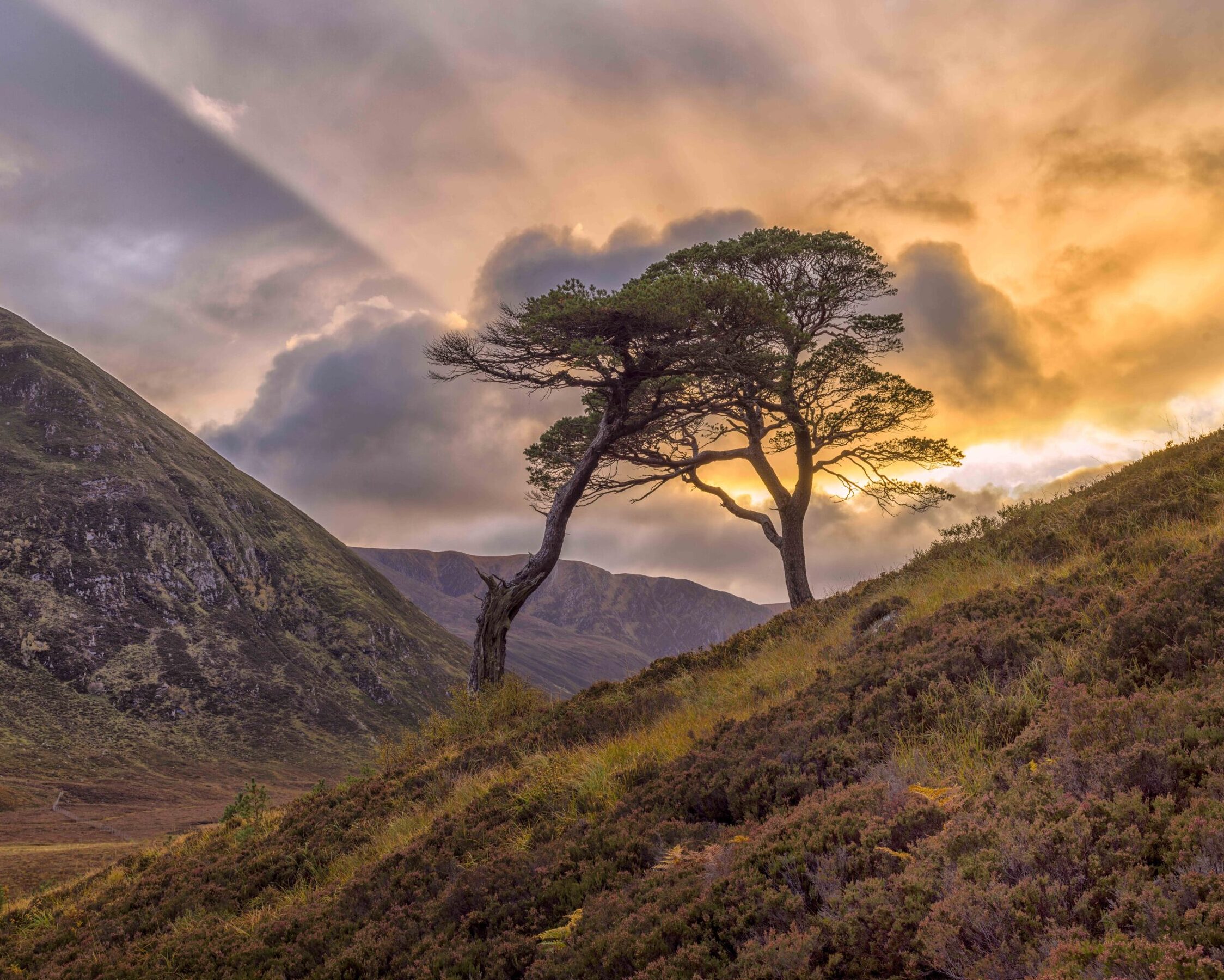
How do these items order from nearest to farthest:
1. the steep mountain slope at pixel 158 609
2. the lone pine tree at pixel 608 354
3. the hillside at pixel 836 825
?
the hillside at pixel 836 825 → the lone pine tree at pixel 608 354 → the steep mountain slope at pixel 158 609

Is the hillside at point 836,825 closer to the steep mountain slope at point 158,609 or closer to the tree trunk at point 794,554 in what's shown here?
the tree trunk at point 794,554

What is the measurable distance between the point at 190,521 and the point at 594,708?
540 ft

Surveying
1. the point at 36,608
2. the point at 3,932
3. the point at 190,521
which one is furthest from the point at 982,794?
the point at 190,521

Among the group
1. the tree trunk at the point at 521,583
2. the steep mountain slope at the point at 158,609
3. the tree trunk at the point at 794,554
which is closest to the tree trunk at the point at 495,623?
the tree trunk at the point at 521,583

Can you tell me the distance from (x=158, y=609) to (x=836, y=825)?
151 meters

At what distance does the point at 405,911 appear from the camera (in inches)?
243

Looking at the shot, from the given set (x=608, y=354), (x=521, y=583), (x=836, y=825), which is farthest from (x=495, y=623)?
(x=836, y=825)

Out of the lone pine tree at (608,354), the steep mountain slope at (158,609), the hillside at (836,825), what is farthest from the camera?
the steep mountain slope at (158,609)

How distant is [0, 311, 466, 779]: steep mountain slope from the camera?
10412cm

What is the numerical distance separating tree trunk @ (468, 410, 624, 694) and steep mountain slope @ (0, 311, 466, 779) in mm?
93471

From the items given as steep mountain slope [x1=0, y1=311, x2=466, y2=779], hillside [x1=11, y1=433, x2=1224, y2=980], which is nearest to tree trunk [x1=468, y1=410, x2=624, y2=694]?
hillside [x1=11, y1=433, x2=1224, y2=980]

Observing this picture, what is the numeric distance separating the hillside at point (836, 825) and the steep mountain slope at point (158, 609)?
324 ft

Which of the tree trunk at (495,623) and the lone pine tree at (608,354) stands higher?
the lone pine tree at (608,354)

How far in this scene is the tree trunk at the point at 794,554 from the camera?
69.3 ft
